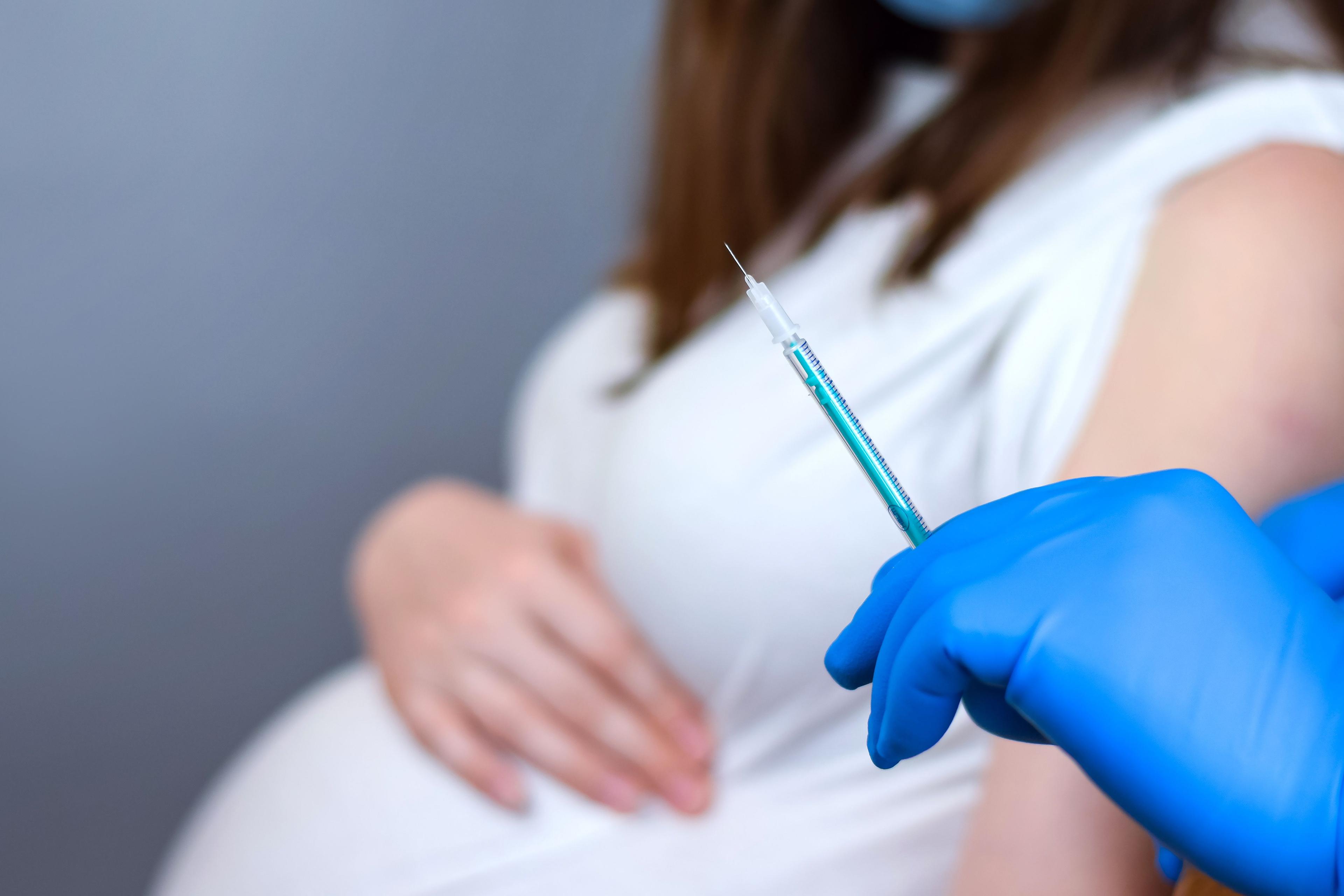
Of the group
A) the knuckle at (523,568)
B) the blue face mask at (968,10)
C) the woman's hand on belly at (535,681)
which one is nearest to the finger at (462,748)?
the woman's hand on belly at (535,681)

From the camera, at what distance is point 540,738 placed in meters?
0.70

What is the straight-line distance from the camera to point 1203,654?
287 mm

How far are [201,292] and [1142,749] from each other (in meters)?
1.31

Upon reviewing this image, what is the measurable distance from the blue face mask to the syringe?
0.40m

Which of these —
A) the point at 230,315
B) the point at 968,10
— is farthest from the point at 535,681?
the point at 230,315

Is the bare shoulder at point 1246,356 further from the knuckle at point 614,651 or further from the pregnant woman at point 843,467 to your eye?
the knuckle at point 614,651

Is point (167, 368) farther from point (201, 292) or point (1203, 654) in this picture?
point (1203, 654)

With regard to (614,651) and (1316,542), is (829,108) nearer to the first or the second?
(614,651)

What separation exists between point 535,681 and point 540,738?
4 cm

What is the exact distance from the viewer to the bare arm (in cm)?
41

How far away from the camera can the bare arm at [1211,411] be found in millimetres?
409

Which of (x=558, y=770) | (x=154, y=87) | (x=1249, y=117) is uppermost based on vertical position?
(x=154, y=87)

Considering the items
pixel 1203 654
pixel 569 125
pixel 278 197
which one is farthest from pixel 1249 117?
pixel 278 197

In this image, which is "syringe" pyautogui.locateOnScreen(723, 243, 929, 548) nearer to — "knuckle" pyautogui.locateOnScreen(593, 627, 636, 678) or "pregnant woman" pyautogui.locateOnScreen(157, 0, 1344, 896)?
"pregnant woman" pyautogui.locateOnScreen(157, 0, 1344, 896)
